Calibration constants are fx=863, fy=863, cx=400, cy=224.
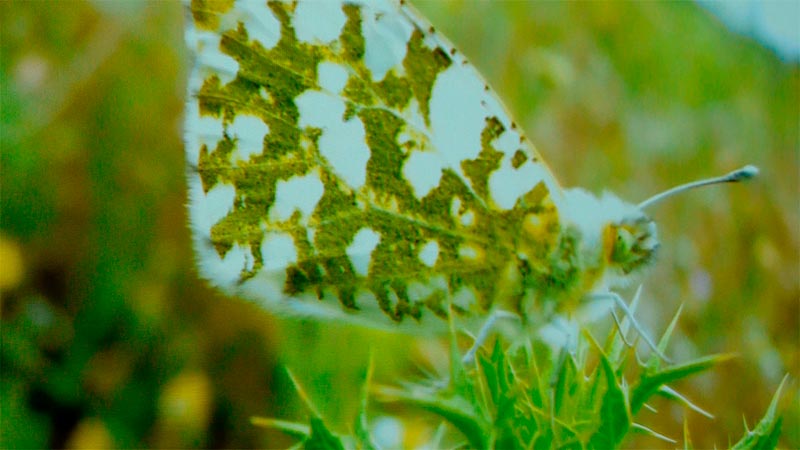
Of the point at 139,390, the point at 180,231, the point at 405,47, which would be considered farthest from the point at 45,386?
the point at 405,47

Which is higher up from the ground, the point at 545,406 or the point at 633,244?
the point at 633,244

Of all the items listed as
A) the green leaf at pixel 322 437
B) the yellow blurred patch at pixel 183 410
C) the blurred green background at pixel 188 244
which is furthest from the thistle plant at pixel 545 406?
the yellow blurred patch at pixel 183 410

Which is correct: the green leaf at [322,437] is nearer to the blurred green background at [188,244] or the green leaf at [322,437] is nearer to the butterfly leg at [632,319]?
the butterfly leg at [632,319]

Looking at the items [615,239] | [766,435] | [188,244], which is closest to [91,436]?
[188,244]

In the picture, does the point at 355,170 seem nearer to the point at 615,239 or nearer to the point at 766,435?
the point at 615,239

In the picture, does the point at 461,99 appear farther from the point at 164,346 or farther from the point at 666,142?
the point at 666,142

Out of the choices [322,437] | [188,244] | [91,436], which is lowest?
[91,436]

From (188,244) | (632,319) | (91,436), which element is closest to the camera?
(632,319)
